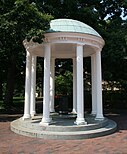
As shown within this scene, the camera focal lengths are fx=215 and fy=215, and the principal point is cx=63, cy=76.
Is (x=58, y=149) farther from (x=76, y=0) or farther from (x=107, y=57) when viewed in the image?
(x=76, y=0)

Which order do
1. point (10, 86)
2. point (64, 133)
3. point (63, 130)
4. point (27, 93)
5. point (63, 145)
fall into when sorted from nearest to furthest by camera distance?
point (63, 145)
point (64, 133)
point (63, 130)
point (27, 93)
point (10, 86)

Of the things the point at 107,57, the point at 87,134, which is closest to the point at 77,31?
the point at 87,134

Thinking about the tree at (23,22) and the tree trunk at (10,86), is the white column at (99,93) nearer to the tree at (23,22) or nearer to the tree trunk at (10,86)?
the tree at (23,22)

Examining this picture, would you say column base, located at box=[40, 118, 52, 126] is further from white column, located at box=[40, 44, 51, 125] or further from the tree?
the tree

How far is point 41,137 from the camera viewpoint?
9.77m

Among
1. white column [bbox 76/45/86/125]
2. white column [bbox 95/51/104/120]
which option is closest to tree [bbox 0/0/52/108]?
white column [bbox 76/45/86/125]

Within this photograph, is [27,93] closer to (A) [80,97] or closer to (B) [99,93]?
(A) [80,97]

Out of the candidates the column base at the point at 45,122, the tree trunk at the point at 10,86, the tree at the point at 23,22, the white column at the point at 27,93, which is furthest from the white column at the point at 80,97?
the tree trunk at the point at 10,86

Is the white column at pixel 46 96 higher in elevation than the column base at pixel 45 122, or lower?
higher

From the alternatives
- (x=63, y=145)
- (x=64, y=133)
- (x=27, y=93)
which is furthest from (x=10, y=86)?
(x=63, y=145)

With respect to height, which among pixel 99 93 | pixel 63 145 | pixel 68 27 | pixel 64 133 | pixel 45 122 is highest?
pixel 68 27

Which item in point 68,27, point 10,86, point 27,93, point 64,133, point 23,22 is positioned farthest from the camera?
point 10,86

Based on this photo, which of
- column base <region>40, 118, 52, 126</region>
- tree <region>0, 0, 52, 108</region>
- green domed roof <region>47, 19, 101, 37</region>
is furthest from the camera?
green domed roof <region>47, 19, 101, 37</region>

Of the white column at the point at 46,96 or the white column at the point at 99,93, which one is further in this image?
the white column at the point at 99,93
